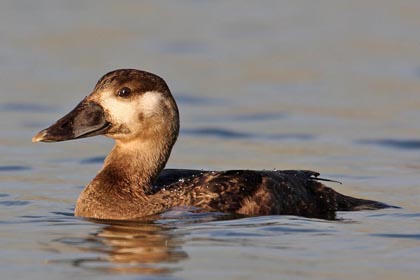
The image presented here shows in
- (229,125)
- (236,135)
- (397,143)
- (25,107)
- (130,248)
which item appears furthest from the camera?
(25,107)

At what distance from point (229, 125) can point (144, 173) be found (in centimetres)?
529

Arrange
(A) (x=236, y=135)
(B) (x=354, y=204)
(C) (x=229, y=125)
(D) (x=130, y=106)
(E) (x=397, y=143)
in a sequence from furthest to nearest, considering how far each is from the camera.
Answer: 1. (C) (x=229, y=125)
2. (A) (x=236, y=135)
3. (E) (x=397, y=143)
4. (B) (x=354, y=204)
5. (D) (x=130, y=106)

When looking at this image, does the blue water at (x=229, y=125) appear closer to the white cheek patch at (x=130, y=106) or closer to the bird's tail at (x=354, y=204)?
the bird's tail at (x=354, y=204)

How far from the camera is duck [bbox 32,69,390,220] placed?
1059cm

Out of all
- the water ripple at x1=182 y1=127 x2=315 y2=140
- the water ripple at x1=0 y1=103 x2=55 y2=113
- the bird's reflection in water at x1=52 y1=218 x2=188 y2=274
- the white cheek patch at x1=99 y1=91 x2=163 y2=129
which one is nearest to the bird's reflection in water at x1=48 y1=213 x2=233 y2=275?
the bird's reflection in water at x1=52 y1=218 x2=188 y2=274

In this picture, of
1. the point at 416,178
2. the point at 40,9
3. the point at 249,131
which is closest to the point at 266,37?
the point at 40,9

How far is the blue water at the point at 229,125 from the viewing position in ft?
30.0

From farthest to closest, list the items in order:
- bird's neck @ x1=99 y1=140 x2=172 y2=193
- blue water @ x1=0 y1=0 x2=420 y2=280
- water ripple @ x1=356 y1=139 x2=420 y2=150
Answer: water ripple @ x1=356 y1=139 x2=420 y2=150
bird's neck @ x1=99 y1=140 x2=172 y2=193
blue water @ x1=0 y1=0 x2=420 y2=280

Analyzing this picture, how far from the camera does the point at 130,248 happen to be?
30.9 feet

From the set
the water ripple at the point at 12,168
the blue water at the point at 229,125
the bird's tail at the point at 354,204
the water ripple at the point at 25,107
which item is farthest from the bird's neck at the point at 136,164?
the water ripple at the point at 25,107

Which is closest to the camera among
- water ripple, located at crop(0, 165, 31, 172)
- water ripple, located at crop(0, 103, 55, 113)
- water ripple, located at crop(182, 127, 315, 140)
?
water ripple, located at crop(0, 165, 31, 172)

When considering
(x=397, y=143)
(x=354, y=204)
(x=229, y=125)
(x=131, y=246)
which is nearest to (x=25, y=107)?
(x=229, y=125)

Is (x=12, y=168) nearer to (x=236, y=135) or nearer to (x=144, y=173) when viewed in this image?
(x=144, y=173)

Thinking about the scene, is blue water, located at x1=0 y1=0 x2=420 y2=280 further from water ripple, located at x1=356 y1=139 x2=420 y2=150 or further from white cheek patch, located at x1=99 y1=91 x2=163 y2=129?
white cheek patch, located at x1=99 y1=91 x2=163 y2=129
